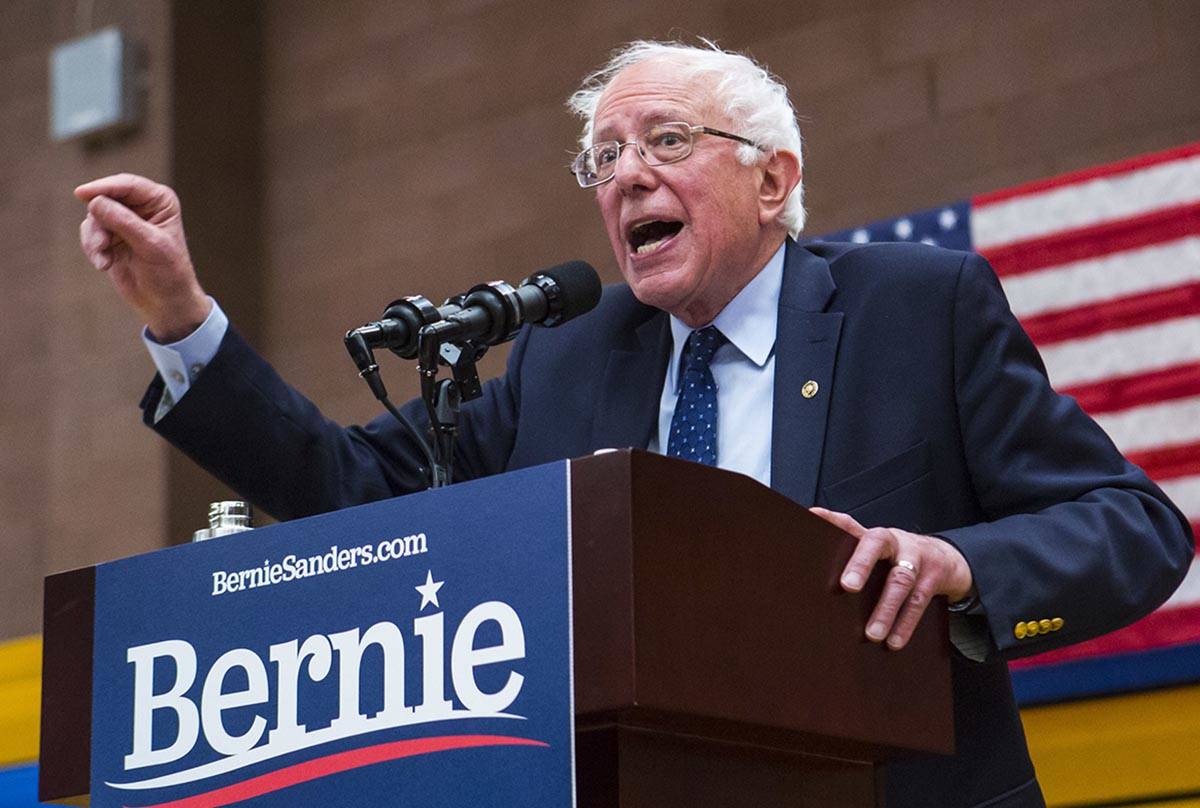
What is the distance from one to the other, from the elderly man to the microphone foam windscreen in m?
0.27

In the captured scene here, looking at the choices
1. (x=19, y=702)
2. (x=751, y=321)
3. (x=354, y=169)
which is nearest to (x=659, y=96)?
(x=751, y=321)

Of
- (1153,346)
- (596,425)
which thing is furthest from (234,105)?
(596,425)

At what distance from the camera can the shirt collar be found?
223cm

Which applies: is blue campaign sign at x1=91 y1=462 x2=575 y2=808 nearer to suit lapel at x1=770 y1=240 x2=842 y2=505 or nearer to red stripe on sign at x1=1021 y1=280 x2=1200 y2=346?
suit lapel at x1=770 y1=240 x2=842 y2=505

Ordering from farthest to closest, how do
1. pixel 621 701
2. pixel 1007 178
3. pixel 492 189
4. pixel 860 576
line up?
1. pixel 492 189
2. pixel 1007 178
3. pixel 860 576
4. pixel 621 701

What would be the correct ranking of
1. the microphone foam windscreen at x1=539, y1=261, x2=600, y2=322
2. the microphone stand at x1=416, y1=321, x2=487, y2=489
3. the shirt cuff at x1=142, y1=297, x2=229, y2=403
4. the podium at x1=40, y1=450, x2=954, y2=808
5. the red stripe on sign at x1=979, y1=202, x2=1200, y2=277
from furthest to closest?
Result: the red stripe on sign at x1=979, y1=202, x2=1200, y2=277 → the shirt cuff at x1=142, y1=297, x2=229, y2=403 → the microphone foam windscreen at x1=539, y1=261, x2=600, y2=322 → the microphone stand at x1=416, y1=321, x2=487, y2=489 → the podium at x1=40, y1=450, x2=954, y2=808

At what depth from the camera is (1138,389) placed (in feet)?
11.4

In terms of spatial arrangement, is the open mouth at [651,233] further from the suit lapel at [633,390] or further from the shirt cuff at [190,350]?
the shirt cuff at [190,350]

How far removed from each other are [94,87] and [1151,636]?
4.08 meters

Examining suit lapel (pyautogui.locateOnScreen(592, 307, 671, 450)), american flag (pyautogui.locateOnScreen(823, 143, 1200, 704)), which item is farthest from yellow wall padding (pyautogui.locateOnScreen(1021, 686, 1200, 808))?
suit lapel (pyautogui.locateOnScreen(592, 307, 671, 450))

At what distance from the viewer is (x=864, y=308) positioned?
2.17 m

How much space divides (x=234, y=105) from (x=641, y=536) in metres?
4.89

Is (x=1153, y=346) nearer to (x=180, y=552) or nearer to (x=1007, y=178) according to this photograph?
(x=1007, y=178)

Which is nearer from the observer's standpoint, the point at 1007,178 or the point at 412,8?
the point at 1007,178
